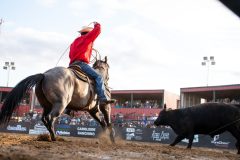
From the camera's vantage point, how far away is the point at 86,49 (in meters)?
9.05

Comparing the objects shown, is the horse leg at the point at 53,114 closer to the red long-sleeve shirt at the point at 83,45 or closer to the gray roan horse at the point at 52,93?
the gray roan horse at the point at 52,93

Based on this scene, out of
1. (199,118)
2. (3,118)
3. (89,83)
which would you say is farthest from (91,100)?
(199,118)

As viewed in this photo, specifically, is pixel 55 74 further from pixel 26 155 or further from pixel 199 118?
pixel 199 118

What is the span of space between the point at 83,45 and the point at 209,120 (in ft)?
16.0

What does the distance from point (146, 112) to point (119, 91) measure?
288 inches

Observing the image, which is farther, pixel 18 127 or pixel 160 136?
pixel 18 127

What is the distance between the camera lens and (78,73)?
27.1 feet

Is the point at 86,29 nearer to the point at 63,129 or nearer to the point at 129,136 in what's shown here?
the point at 129,136

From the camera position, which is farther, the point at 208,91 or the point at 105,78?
the point at 208,91

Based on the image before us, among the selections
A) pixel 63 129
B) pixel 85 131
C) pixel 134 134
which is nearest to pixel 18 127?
pixel 63 129

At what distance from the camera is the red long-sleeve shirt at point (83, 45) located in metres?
8.98

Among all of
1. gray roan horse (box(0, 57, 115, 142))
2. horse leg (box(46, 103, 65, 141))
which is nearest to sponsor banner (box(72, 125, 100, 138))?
gray roan horse (box(0, 57, 115, 142))

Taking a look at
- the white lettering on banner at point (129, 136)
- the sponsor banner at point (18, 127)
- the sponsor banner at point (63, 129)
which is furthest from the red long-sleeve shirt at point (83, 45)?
the sponsor banner at point (18, 127)

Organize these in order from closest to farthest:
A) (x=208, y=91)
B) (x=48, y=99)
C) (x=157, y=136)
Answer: (x=48, y=99), (x=157, y=136), (x=208, y=91)
